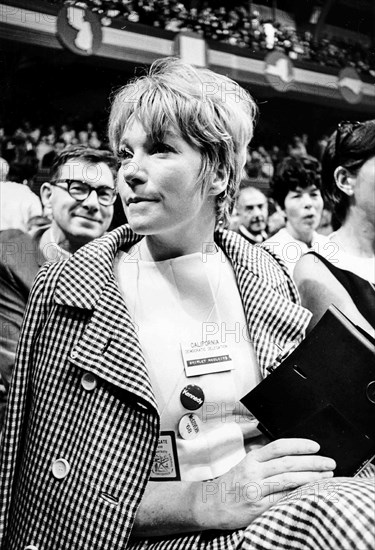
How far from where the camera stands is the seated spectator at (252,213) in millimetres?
1544

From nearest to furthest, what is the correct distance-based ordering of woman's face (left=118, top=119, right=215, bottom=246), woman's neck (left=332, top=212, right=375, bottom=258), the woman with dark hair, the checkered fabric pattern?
the checkered fabric pattern
woman's face (left=118, top=119, right=215, bottom=246)
the woman with dark hair
woman's neck (left=332, top=212, right=375, bottom=258)

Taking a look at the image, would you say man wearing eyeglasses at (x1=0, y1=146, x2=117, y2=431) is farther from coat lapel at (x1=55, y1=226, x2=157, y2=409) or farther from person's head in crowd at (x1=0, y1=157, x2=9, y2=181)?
coat lapel at (x1=55, y1=226, x2=157, y2=409)

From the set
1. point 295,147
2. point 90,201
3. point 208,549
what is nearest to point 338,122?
point 295,147

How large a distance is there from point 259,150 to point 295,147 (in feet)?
0.44

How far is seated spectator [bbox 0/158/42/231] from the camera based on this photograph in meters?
1.38

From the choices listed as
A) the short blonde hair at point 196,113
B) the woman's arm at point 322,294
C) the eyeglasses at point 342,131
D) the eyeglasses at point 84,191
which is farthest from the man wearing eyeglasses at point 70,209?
the eyeglasses at point 342,131

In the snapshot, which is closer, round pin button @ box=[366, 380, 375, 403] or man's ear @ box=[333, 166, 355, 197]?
round pin button @ box=[366, 380, 375, 403]

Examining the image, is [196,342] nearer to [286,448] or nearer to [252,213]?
[286,448]

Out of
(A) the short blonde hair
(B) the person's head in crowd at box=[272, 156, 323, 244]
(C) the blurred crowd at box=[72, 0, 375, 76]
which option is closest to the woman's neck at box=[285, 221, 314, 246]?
(B) the person's head in crowd at box=[272, 156, 323, 244]

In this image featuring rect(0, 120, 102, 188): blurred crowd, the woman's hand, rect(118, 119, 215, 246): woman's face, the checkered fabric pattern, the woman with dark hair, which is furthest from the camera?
the woman with dark hair

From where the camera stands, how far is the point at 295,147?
1.63 metres

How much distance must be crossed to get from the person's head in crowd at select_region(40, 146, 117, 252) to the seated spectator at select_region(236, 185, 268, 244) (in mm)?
339

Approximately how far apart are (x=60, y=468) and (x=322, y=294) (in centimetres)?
74

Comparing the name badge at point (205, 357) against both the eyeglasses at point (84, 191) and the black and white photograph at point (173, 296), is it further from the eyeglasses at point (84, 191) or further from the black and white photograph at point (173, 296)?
the eyeglasses at point (84, 191)
